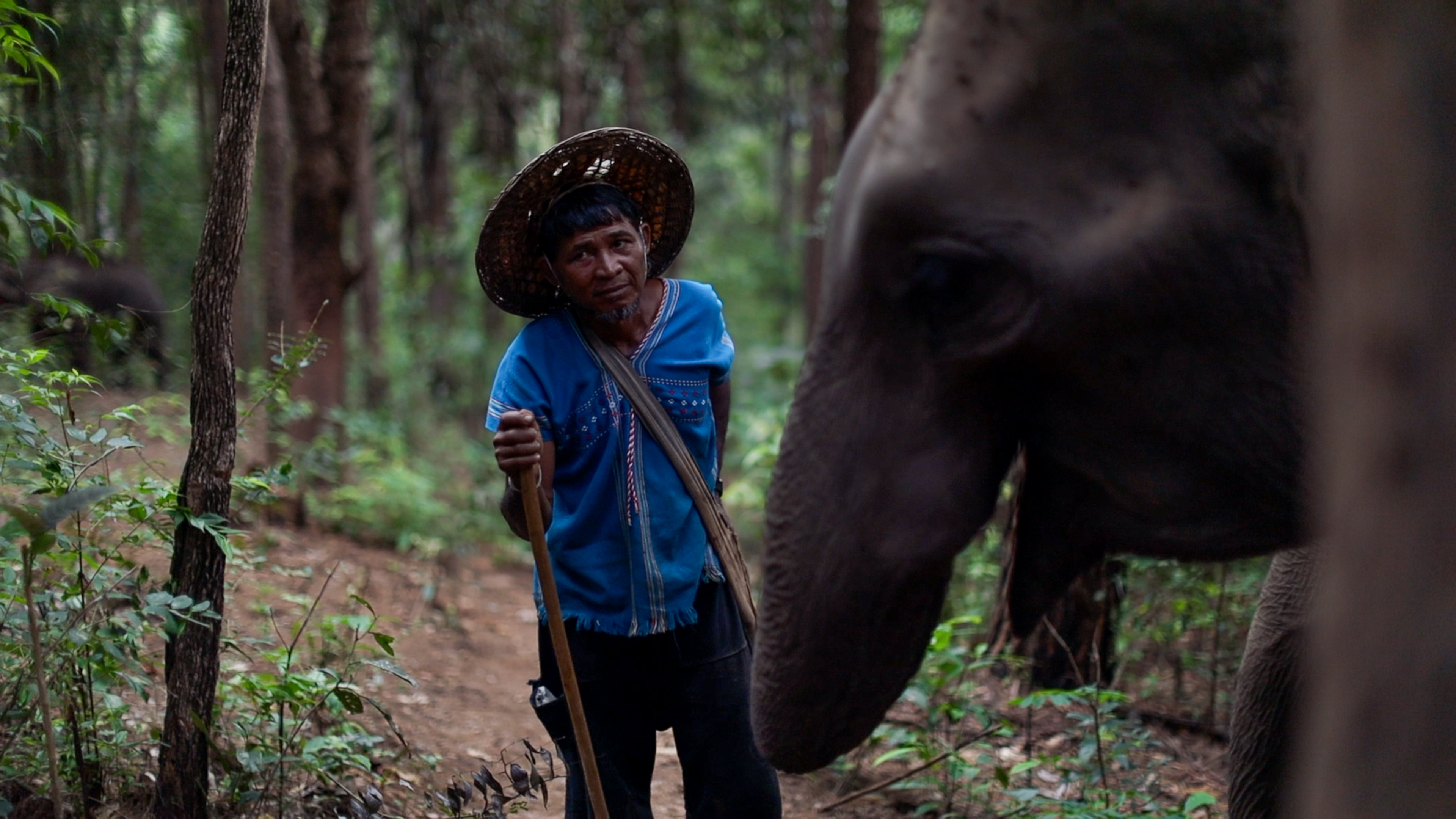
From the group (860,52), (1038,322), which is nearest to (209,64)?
(860,52)

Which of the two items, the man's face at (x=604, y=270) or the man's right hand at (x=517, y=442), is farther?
the man's face at (x=604, y=270)

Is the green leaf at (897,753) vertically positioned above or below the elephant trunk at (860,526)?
below

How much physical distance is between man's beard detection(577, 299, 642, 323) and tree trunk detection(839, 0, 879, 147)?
14.5 feet

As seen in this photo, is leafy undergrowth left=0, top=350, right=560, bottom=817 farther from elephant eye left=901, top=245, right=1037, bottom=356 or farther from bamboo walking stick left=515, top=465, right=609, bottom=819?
elephant eye left=901, top=245, right=1037, bottom=356

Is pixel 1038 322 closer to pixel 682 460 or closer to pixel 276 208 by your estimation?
pixel 682 460

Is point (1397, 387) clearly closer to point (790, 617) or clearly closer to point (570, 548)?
point (790, 617)

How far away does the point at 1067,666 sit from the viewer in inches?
205

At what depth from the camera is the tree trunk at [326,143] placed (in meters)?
7.41

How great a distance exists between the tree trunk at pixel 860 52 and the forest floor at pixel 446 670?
3346mm

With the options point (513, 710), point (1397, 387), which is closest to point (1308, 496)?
point (1397, 387)

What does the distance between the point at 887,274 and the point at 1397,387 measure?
0.98m

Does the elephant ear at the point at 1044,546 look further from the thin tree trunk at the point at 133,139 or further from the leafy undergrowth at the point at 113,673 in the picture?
the thin tree trunk at the point at 133,139

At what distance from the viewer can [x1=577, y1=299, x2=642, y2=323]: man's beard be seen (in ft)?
9.04

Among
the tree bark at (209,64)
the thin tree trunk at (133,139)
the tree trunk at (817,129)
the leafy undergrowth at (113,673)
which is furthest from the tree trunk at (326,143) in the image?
the leafy undergrowth at (113,673)
